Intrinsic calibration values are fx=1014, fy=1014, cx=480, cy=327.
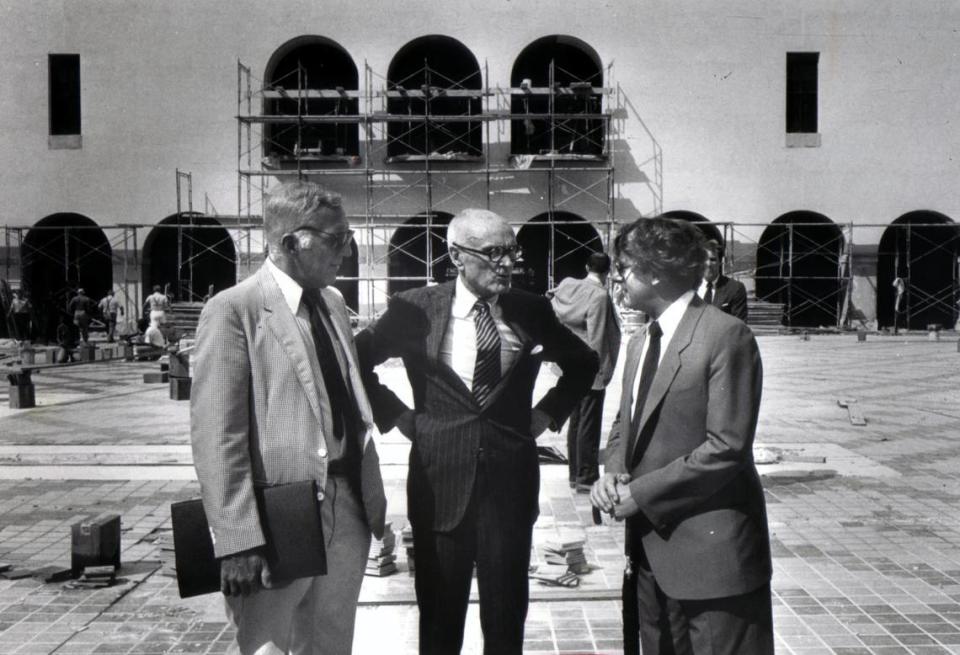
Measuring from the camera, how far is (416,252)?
95.9ft

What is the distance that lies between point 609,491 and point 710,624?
543mm

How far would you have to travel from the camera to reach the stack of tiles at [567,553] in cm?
580

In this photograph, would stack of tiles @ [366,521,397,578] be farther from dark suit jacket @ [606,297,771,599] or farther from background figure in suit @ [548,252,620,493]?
dark suit jacket @ [606,297,771,599]

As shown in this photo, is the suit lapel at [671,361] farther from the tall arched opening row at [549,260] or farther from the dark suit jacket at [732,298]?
the tall arched opening row at [549,260]

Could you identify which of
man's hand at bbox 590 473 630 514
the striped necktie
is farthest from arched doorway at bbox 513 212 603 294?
man's hand at bbox 590 473 630 514

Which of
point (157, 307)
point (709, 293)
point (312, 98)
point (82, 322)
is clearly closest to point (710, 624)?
point (709, 293)

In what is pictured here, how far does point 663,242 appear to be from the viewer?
11.1ft

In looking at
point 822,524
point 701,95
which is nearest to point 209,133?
point 701,95

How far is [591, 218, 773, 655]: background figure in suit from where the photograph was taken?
3232 mm

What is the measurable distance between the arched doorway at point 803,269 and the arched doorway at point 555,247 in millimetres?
4981

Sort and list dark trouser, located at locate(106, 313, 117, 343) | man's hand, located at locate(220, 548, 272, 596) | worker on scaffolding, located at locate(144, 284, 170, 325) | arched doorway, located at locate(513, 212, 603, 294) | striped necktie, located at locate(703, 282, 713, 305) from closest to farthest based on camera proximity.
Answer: man's hand, located at locate(220, 548, 272, 596), striped necktie, located at locate(703, 282, 713, 305), worker on scaffolding, located at locate(144, 284, 170, 325), dark trouser, located at locate(106, 313, 117, 343), arched doorway, located at locate(513, 212, 603, 294)

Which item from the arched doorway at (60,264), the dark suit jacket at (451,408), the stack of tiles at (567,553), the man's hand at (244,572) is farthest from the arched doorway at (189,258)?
the man's hand at (244,572)

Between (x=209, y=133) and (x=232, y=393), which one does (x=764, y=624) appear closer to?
(x=232, y=393)

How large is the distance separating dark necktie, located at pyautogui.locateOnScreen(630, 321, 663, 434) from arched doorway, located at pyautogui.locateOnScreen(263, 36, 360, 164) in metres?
25.5
